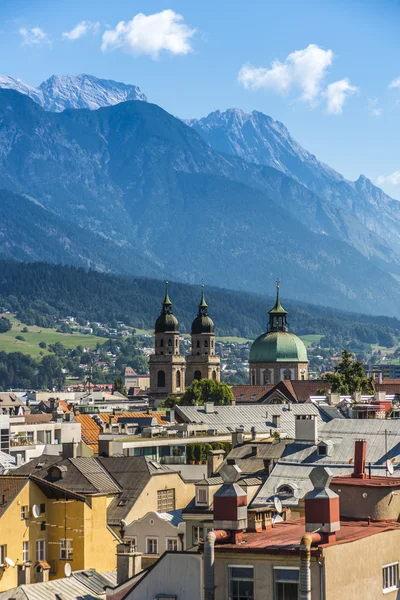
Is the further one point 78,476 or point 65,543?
point 78,476

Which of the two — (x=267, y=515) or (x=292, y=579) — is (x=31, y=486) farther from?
(x=292, y=579)

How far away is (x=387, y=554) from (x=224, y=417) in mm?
→ 94297

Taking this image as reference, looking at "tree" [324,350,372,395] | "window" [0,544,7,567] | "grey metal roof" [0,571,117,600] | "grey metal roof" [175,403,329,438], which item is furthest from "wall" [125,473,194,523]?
"tree" [324,350,372,395]

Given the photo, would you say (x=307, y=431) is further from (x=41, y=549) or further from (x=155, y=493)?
(x=41, y=549)

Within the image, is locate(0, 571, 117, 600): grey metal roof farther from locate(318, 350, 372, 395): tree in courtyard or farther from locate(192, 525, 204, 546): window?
locate(318, 350, 372, 395): tree in courtyard

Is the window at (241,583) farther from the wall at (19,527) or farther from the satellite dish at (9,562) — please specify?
the wall at (19,527)

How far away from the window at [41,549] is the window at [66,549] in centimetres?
57

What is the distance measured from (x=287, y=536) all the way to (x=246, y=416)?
94.3 metres

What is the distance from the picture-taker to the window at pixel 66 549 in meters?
44.5

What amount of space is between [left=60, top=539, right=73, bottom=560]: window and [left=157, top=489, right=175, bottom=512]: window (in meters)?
10.4

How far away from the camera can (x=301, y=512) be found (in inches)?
1443

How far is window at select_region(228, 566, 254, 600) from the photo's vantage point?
22.6 metres

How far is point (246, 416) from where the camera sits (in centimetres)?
11831

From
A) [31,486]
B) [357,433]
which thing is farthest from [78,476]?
[357,433]
